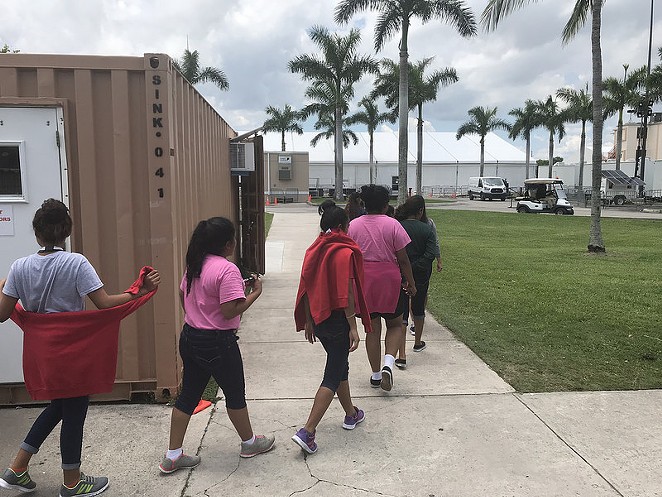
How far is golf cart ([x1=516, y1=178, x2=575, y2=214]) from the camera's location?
107 ft

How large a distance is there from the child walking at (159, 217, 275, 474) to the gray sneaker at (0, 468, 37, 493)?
0.72m

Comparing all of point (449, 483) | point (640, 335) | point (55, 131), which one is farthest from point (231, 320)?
point (640, 335)

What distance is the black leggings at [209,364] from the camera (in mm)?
3195

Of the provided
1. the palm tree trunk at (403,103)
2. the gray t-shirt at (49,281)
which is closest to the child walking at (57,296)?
the gray t-shirt at (49,281)

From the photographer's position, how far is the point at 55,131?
4.05 m

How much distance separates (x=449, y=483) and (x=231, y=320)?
5.30ft

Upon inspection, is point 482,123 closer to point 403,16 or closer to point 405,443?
point 403,16

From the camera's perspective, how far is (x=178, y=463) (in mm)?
3375

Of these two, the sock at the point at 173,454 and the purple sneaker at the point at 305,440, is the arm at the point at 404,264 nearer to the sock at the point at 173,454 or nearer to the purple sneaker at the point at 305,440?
the purple sneaker at the point at 305,440

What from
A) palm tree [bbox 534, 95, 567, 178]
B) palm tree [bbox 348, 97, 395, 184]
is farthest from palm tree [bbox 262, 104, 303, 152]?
palm tree [bbox 534, 95, 567, 178]

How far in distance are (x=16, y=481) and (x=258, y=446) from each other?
138 cm

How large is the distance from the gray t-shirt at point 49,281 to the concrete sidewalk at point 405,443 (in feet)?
3.81

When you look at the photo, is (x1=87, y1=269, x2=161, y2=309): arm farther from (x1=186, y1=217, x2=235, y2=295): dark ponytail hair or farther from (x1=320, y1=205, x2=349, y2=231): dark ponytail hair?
(x1=320, y1=205, x2=349, y2=231): dark ponytail hair

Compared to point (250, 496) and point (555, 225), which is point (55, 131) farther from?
point (555, 225)
